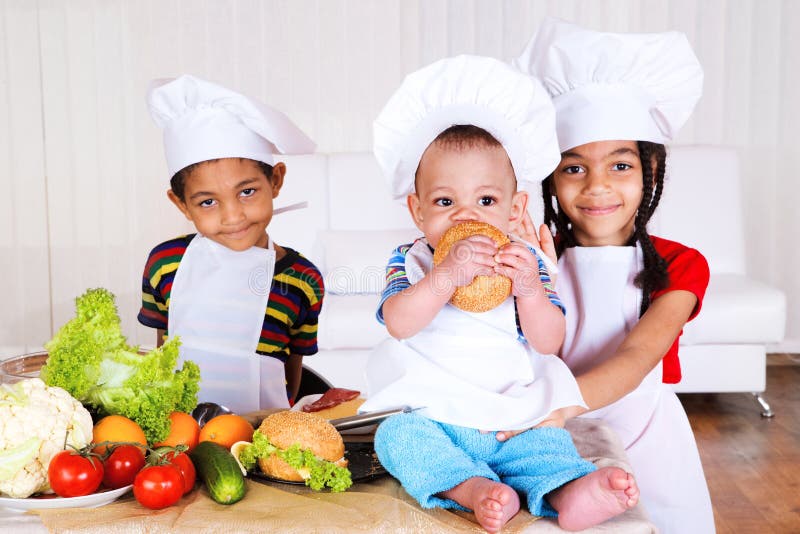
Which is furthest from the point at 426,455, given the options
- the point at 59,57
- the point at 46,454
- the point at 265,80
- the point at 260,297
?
the point at 59,57

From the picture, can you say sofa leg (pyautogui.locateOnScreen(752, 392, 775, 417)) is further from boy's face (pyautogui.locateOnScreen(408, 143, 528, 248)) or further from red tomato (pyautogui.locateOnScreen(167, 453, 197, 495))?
red tomato (pyautogui.locateOnScreen(167, 453, 197, 495))

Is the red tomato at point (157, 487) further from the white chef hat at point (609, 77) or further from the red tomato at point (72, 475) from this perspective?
the white chef hat at point (609, 77)

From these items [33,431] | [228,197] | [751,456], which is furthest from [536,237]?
[751,456]

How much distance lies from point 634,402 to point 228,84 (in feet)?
14.1

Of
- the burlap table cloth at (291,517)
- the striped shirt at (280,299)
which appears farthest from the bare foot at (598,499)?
the striped shirt at (280,299)

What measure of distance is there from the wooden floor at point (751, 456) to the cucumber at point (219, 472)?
2140 mm

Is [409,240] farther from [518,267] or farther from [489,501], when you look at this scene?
[489,501]

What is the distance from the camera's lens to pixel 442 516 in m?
1.30

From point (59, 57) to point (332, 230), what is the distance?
2.37 meters

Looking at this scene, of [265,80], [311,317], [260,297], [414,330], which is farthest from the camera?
[265,80]

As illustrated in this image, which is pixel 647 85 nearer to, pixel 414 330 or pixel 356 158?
pixel 414 330

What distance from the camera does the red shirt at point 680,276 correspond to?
6.18 ft

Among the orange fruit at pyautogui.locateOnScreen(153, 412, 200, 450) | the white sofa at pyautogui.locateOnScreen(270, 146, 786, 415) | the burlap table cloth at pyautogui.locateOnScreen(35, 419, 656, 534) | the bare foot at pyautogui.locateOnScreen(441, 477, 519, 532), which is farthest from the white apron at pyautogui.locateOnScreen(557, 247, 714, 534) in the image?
the white sofa at pyautogui.locateOnScreen(270, 146, 786, 415)

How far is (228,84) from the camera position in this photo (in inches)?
220
